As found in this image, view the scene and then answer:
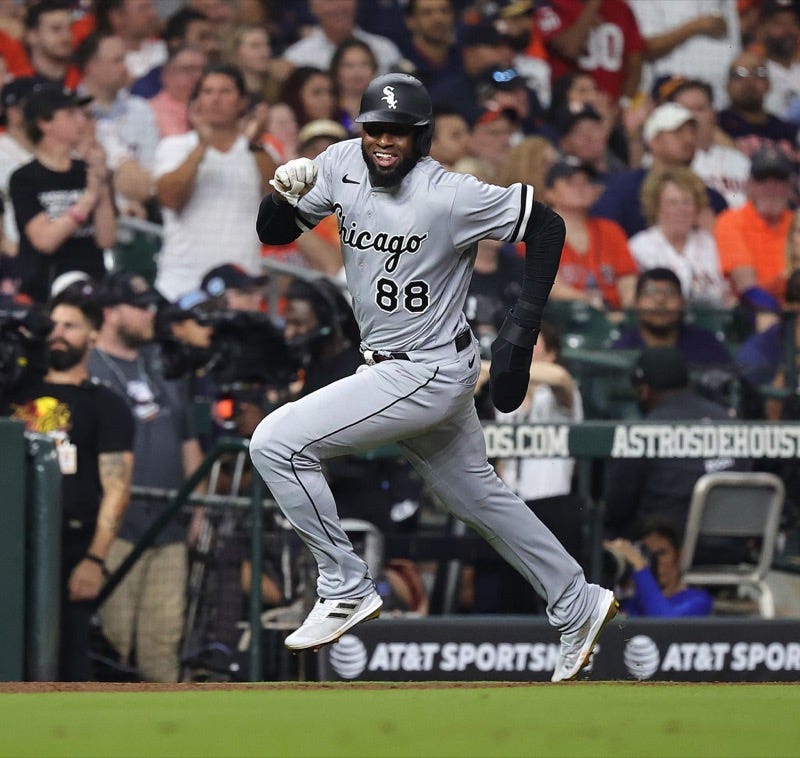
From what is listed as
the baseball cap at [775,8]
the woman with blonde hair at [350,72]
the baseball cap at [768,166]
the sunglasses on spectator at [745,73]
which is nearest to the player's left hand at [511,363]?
the woman with blonde hair at [350,72]

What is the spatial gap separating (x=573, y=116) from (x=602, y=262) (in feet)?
4.16

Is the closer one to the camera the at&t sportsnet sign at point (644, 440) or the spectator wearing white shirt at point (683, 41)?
the at&t sportsnet sign at point (644, 440)

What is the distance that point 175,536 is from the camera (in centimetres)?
730

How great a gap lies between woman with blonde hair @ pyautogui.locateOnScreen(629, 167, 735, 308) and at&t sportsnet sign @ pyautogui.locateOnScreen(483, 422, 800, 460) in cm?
274

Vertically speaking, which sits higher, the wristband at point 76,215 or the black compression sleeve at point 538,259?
the wristband at point 76,215

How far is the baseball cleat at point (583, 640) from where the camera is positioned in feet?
18.2

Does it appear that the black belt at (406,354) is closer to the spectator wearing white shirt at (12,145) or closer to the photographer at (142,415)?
the photographer at (142,415)

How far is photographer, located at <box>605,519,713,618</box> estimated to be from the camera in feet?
23.7

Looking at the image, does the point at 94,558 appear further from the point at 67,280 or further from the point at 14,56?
the point at 14,56

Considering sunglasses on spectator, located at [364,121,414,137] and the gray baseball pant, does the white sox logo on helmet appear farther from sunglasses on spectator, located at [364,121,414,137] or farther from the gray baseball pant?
the gray baseball pant

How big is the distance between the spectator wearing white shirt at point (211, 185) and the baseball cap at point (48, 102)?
0.78m

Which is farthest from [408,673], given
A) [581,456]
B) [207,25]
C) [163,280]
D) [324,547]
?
[207,25]

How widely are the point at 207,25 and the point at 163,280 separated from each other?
1.95 m

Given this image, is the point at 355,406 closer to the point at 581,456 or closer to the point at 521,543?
the point at 521,543
